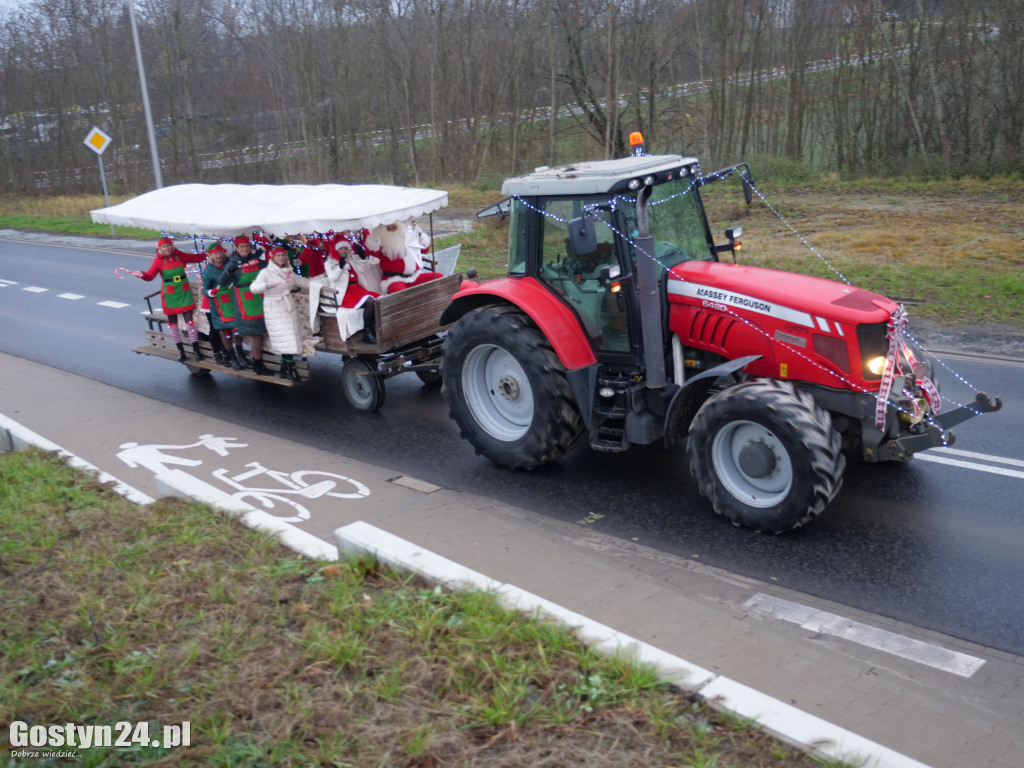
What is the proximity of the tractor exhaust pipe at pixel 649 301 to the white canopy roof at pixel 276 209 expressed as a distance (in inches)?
117

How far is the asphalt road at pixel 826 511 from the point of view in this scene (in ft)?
17.0

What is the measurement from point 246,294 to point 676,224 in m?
4.70

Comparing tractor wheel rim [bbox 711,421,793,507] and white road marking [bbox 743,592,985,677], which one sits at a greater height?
tractor wheel rim [bbox 711,421,793,507]

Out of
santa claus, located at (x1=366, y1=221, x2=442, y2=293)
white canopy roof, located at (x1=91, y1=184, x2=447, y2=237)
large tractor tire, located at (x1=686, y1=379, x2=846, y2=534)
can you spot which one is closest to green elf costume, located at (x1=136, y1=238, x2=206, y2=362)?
white canopy roof, located at (x1=91, y1=184, x2=447, y2=237)

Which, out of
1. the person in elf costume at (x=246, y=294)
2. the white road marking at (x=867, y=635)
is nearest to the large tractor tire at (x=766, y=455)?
the white road marking at (x=867, y=635)

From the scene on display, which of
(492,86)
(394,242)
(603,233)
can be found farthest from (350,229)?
(492,86)

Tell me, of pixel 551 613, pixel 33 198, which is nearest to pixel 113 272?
pixel 551 613

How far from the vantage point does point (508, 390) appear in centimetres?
735

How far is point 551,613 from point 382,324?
488cm

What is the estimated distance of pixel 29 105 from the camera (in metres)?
40.8

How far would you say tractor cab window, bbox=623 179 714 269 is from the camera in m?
6.66

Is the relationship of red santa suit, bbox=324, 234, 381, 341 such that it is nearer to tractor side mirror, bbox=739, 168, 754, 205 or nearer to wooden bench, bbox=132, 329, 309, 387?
wooden bench, bbox=132, 329, 309, 387

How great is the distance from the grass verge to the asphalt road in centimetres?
198

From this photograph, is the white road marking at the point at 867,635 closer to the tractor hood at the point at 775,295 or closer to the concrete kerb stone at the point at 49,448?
the tractor hood at the point at 775,295
